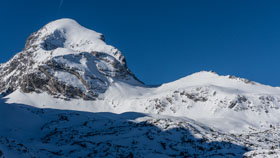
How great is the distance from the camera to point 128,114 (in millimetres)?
112500

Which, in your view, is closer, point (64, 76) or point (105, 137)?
point (105, 137)

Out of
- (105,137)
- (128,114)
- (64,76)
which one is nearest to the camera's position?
(105,137)

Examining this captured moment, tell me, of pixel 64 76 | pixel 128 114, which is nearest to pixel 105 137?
pixel 128 114

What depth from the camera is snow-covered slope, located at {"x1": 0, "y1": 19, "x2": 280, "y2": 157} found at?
71625mm

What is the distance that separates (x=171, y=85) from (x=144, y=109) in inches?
1510

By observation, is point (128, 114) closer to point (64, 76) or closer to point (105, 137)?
point (105, 137)

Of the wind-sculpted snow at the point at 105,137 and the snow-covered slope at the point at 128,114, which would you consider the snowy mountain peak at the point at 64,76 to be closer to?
the snow-covered slope at the point at 128,114

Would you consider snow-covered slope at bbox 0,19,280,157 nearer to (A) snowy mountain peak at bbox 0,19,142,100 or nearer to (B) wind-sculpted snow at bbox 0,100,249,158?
(B) wind-sculpted snow at bbox 0,100,249,158

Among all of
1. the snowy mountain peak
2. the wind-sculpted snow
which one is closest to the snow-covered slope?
the wind-sculpted snow

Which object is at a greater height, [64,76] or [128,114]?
[64,76]

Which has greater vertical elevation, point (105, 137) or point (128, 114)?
point (128, 114)

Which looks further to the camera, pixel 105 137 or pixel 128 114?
pixel 128 114

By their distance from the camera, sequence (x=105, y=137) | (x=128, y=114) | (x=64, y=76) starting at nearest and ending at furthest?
(x=105, y=137) < (x=128, y=114) < (x=64, y=76)

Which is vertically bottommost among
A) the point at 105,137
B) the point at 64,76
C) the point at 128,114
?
the point at 105,137
